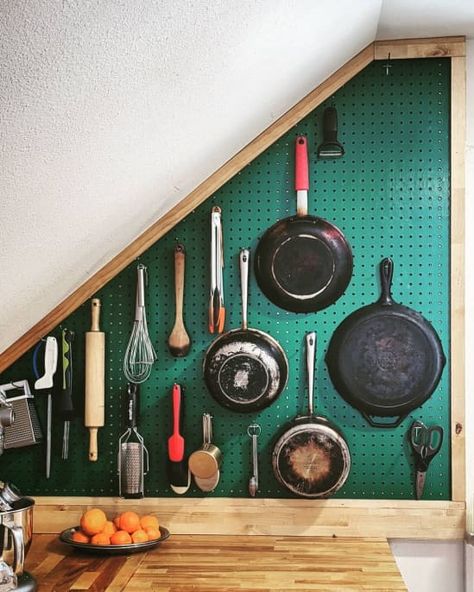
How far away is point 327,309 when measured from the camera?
9.25 ft

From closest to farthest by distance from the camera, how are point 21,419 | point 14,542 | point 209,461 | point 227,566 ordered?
point 14,542, point 227,566, point 209,461, point 21,419

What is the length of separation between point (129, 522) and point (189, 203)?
1.03m

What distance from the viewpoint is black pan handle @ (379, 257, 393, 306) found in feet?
9.16

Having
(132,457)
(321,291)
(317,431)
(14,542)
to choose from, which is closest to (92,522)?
(132,457)

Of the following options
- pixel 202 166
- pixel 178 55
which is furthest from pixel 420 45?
pixel 178 55

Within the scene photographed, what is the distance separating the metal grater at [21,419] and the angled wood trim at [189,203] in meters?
0.09

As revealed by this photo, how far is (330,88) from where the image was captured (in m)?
2.81

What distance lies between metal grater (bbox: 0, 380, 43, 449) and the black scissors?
1.23 metres

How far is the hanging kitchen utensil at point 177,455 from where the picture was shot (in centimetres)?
279

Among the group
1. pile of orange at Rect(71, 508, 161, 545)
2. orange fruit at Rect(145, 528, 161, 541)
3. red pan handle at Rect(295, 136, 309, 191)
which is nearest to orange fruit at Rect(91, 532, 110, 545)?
pile of orange at Rect(71, 508, 161, 545)

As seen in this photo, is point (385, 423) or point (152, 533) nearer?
point (152, 533)

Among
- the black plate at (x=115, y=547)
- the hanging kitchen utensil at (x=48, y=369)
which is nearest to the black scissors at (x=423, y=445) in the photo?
the black plate at (x=115, y=547)

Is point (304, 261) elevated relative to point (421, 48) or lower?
lower

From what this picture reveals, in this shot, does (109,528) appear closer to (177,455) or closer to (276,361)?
(177,455)
